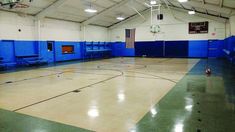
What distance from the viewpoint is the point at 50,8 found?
12.7m

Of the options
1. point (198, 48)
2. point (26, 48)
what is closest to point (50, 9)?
point (26, 48)

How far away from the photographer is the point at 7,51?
1192 centimetres

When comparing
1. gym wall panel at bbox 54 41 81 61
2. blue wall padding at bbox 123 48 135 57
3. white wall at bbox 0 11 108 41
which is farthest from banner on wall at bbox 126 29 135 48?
gym wall panel at bbox 54 41 81 61

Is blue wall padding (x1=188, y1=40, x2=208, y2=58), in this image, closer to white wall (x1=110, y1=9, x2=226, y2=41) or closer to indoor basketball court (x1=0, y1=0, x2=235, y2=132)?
indoor basketball court (x1=0, y1=0, x2=235, y2=132)

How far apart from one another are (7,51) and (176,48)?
556 inches

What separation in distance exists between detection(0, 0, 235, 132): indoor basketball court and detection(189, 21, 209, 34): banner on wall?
0.27 ft

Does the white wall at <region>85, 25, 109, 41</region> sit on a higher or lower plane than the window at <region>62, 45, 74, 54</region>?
higher

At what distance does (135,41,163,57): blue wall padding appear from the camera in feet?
65.1

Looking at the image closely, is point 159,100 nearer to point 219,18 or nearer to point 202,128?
point 202,128

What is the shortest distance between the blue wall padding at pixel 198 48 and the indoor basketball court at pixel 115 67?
A: 0.28ft

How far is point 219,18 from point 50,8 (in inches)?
527

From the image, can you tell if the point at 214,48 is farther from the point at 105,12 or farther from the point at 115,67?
the point at 115,67

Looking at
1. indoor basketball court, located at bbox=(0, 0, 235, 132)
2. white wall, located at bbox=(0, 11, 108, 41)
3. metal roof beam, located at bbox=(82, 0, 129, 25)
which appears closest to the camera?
indoor basketball court, located at bbox=(0, 0, 235, 132)

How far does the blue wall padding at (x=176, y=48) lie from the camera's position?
62.0 feet
